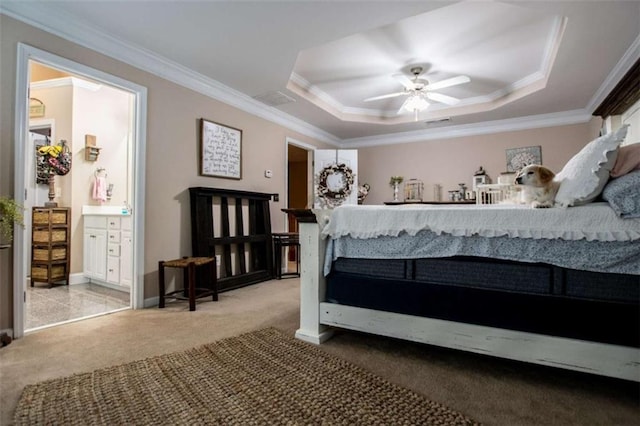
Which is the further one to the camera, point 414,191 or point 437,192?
point 414,191

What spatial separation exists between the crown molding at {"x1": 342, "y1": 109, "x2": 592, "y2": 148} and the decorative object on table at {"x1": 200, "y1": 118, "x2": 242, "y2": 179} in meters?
2.90

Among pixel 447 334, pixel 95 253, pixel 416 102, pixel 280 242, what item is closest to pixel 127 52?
pixel 95 253

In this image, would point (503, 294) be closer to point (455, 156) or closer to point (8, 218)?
point (8, 218)

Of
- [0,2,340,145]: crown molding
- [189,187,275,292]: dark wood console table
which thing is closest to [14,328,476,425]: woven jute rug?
[189,187,275,292]: dark wood console table

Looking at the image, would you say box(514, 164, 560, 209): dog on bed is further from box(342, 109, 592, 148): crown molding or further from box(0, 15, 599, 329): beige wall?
box(342, 109, 592, 148): crown molding

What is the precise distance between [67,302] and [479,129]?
19.5 ft

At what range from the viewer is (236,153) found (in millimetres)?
4023

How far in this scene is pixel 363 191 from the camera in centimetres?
592

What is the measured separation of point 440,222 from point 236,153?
117 inches

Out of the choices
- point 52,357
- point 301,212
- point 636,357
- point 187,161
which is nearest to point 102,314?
point 52,357

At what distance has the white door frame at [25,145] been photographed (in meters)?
2.21

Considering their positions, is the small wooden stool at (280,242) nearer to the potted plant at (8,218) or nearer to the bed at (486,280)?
the bed at (486,280)

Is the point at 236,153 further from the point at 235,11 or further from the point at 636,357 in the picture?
the point at 636,357

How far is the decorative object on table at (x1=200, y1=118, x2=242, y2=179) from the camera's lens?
3.61 meters
